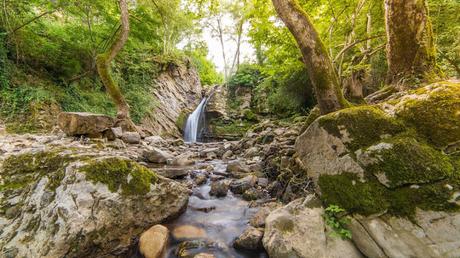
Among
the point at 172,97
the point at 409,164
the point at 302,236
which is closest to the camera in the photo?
the point at 409,164

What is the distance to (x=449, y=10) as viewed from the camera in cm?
555

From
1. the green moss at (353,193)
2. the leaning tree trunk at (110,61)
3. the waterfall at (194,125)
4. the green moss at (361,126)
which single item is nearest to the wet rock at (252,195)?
the green moss at (353,193)

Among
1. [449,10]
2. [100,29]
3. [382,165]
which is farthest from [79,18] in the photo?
[449,10]

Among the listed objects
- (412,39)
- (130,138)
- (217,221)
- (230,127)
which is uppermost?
(412,39)

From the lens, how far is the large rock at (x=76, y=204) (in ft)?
6.00

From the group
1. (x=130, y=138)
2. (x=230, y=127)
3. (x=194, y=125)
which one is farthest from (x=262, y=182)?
(x=194, y=125)

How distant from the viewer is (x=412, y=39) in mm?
3156

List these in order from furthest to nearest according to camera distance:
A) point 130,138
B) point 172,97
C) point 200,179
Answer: point 172,97 < point 130,138 < point 200,179

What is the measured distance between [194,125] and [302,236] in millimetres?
12179

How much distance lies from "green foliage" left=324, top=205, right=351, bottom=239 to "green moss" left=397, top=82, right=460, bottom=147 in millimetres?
1115

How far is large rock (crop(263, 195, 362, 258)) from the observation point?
1.88 metres

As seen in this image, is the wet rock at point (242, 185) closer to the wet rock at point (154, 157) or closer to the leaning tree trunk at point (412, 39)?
the wet rock at point (154, 157)

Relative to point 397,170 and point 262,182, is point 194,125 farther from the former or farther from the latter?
point 397,170

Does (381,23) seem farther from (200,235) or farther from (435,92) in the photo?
(200,235)
